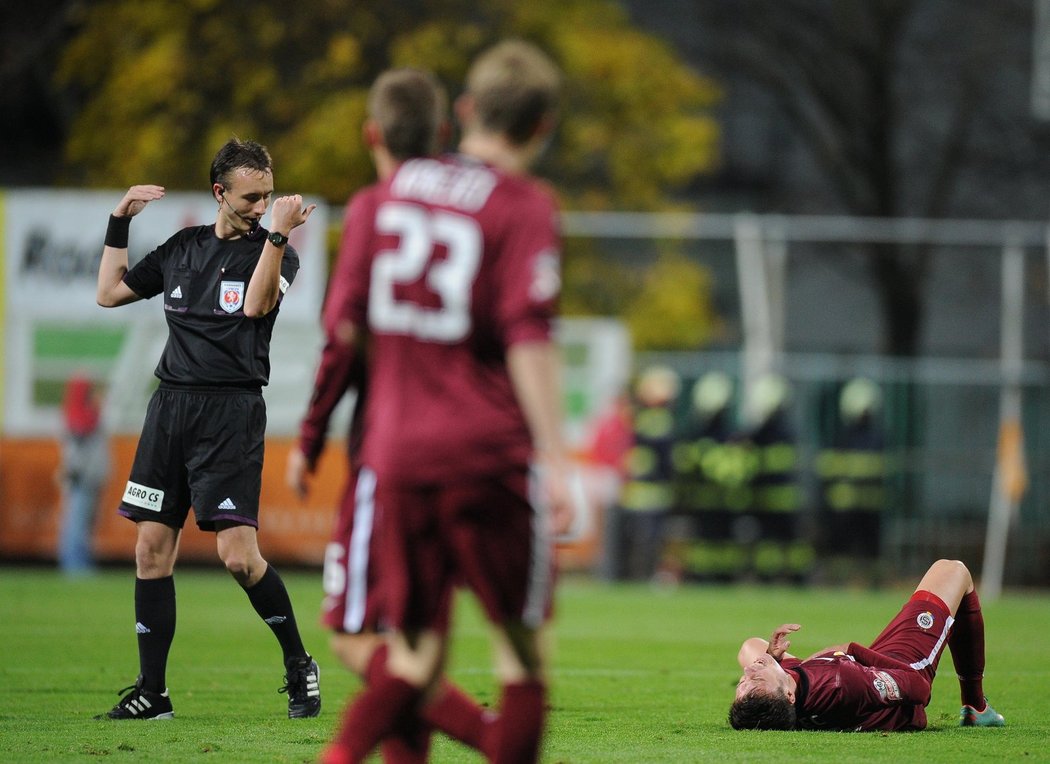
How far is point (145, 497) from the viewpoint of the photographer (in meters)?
7.52

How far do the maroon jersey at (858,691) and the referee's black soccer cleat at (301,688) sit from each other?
2141 mm

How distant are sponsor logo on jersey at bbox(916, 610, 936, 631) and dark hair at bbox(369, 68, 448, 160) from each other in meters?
3.40

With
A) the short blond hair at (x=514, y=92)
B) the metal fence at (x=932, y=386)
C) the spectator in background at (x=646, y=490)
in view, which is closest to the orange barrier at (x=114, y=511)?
the spectator in background at (x=646, y=490)

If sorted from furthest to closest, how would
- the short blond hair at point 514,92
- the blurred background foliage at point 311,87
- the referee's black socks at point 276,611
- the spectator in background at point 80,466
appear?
1. the blurred background foliage at point 311,87
2. the spectator in background at point 80,466
3. the referee's black socks at point 276,611
4. the short blond hair at point 514,92

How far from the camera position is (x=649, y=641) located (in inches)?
486

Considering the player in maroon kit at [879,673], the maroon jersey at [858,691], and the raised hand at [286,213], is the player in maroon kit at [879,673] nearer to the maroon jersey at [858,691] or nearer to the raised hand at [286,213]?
the maroon jersey at [858,691]

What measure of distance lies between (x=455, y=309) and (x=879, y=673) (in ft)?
11.1

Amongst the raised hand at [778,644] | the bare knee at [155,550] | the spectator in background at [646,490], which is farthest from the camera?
the spectator in background at [646,490]

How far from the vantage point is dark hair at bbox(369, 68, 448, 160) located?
5148 mm

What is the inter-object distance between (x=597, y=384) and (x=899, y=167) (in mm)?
9904

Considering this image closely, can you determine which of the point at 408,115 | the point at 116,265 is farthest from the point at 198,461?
the point at 408,115

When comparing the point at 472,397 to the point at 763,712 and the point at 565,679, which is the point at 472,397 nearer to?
the point at 763,712

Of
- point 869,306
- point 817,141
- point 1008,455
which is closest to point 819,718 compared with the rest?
point 1008,455

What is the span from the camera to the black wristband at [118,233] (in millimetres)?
7746
